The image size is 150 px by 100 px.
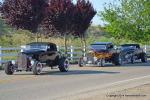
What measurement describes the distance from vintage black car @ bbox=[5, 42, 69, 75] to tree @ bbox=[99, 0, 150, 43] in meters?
11.0

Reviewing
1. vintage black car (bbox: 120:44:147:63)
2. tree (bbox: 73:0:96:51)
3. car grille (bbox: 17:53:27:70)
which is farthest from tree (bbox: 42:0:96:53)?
car grille (bbox: 17:53:27:70)

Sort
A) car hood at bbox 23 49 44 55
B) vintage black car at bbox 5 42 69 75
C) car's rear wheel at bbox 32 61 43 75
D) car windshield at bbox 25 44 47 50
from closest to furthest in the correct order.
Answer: car's rear wheel at bbox 32 61 43 75, vintage black car at bbox 5 42 69 75, car hood at bbox 23 49 44 55, car windshield at bbox 25 44 47 50

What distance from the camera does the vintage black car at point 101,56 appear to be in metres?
32.3

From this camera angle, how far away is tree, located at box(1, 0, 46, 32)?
3534 cm

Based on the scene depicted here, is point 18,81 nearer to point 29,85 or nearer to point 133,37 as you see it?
point 29,85

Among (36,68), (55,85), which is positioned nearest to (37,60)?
(36,68)

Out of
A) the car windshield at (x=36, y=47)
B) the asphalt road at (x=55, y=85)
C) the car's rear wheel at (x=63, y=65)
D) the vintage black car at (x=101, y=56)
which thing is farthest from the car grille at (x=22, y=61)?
the vintage black car at (x=101, y=56)

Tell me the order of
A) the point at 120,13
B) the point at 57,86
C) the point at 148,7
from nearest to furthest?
the point at 57,86 → the point at 148,7 → the point at 120,13

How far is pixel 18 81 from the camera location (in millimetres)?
21203

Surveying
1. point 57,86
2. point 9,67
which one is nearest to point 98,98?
point 57,86

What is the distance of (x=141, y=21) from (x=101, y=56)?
27.0ft

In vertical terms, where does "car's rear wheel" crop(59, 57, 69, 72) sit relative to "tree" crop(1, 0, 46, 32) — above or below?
below

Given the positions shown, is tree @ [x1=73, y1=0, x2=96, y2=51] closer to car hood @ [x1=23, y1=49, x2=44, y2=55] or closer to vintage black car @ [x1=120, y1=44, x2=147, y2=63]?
vintage black car @ [x1=120, y1=44, x2=147, y2=63]

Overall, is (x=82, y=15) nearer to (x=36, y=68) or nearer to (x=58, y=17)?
(x=58, y=17)
